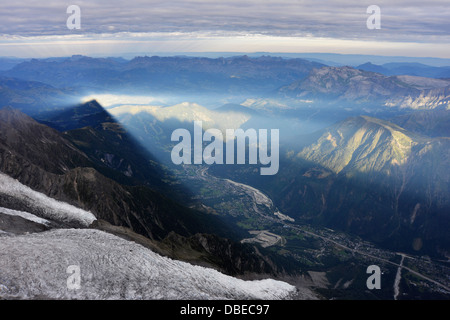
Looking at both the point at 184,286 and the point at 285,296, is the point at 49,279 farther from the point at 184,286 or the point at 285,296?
the point at 285,296

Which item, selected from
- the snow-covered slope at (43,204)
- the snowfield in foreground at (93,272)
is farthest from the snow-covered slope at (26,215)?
the snowfield in foreground at (93,272)

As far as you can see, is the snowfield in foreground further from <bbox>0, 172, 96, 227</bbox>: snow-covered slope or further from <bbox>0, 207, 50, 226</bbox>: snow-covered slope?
<bbox>0, 172, 96, 227</bbox>: snow-covered slope

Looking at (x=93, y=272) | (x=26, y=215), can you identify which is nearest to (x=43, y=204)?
(x=26, y=215)

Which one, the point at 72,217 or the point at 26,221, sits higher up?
the point at 26,221

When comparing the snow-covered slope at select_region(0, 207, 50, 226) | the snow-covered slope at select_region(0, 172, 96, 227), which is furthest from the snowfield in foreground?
the snow-covered slope at select_region(0, 172, 96, 227)

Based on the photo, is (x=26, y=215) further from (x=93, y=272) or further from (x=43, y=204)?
(x=93, y=272)

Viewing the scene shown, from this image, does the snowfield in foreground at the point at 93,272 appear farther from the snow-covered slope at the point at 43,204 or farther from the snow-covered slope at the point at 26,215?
the snow-covered slope at the point at 43,204
